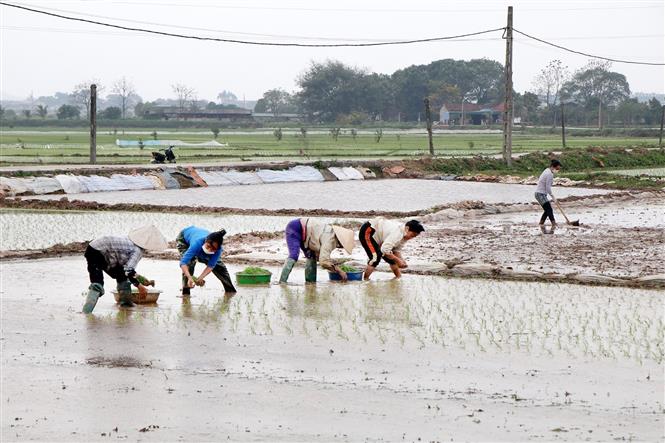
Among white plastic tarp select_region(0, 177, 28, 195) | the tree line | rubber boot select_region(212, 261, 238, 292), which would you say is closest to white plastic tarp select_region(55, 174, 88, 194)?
white plastic tarp select_region(0, 177, 28, 195)

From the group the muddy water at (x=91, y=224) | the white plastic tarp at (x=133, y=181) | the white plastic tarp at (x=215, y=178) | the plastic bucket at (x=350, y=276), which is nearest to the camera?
the plastic bucket at (x=350, y=276)

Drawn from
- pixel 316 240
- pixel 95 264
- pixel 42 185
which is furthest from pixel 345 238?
pixel 42 185

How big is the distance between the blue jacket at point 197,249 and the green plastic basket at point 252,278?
123 cm

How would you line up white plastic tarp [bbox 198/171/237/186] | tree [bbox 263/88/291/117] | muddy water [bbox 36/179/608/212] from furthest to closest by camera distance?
tree [bbox 263/88/291/117], white plastic tarp [bbox 198/171/237/186], muddy water [bbox 36/179/608/212]

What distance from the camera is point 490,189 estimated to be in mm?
30344

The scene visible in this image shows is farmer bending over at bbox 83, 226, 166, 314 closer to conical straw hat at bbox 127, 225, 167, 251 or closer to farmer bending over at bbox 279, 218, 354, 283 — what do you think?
conical straw hat at bbox 127, 225, 167, 251

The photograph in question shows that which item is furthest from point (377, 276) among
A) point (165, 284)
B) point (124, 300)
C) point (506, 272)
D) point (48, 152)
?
point (48, 152)

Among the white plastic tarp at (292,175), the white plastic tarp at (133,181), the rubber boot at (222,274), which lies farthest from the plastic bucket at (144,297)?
the white plastic tarp at (292,175)

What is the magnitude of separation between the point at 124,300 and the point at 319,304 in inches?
80.8

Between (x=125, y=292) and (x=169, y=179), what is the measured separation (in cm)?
1800

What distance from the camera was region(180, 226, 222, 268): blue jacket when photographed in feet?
38.3

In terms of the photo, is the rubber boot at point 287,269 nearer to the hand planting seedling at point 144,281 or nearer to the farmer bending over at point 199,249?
the farmer bending over at point 199,249

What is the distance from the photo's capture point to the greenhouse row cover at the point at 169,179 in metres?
26.2

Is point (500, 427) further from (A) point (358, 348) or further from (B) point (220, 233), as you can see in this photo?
(B) point (220, 233)
